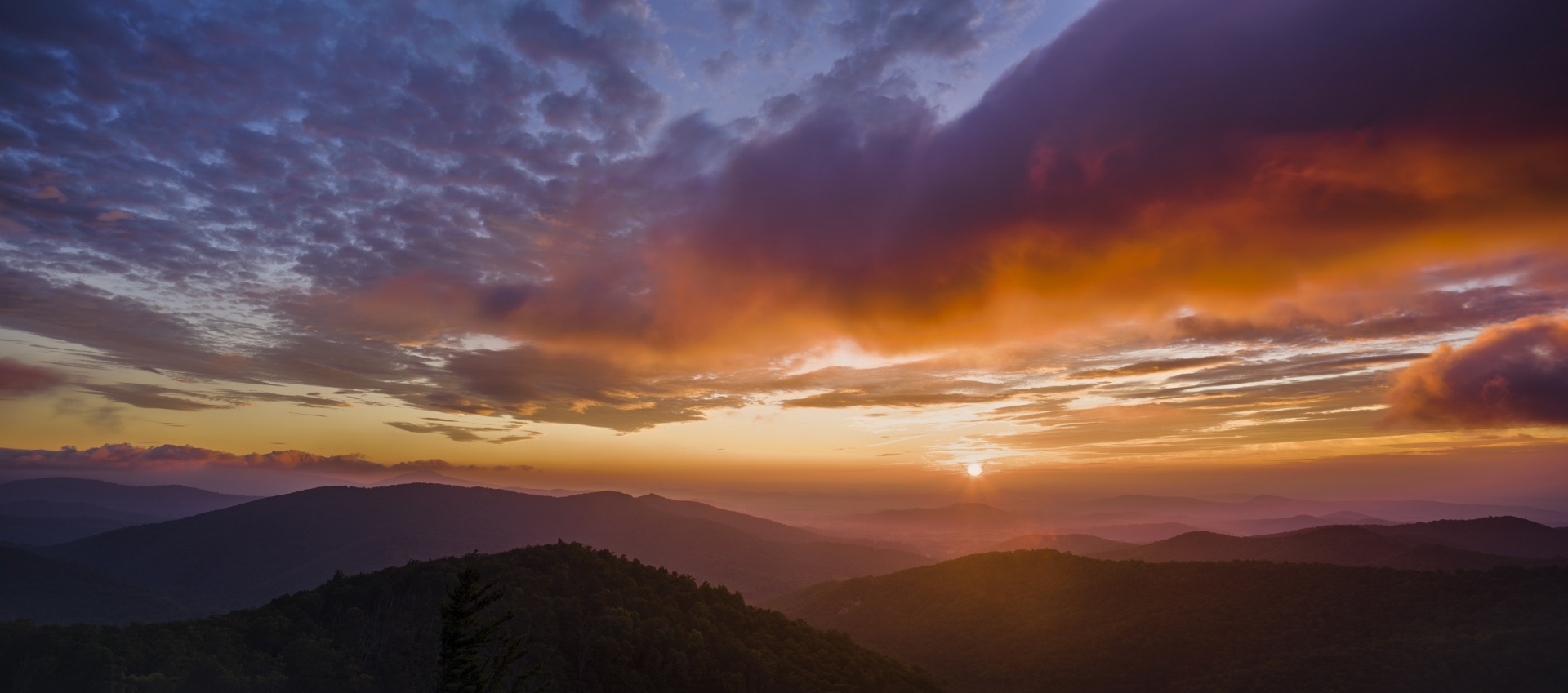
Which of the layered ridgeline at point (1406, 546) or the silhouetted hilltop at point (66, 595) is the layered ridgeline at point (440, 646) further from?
the silhouetted hilltop at point (66, 595)

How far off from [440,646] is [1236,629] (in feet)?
375

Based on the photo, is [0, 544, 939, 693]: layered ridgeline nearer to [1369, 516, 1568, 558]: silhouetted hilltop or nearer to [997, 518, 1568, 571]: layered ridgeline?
[997, 518, 1568, 571]: layered ridgeline

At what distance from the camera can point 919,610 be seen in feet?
463

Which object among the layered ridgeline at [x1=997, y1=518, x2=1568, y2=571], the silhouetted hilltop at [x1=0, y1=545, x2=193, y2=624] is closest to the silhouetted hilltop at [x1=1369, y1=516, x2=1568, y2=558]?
the layered ridgeline at [x1=997, y1=518, x2=1568, y2=571]

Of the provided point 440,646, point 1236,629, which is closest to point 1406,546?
point 1236,629

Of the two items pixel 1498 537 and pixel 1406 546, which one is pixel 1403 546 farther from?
pixel 1498 537

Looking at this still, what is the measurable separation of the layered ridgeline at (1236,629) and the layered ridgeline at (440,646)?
37.5 m

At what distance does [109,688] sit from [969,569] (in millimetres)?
152733

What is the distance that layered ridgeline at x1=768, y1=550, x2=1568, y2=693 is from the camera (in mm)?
73688

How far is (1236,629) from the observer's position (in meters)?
96.1

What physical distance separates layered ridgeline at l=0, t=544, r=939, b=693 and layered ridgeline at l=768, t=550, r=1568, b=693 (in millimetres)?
37507

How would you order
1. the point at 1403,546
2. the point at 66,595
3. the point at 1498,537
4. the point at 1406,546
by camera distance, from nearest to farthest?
the point at 1403,546, the point at 1406,546, the point at 66,595, the point at 1498,537

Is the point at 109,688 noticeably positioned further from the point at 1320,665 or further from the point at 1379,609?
the point at 1379,609

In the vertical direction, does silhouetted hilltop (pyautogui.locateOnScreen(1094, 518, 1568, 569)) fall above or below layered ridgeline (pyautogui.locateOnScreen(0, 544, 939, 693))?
below
